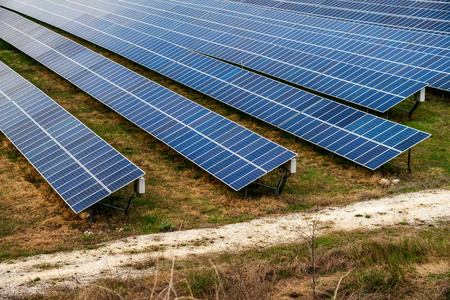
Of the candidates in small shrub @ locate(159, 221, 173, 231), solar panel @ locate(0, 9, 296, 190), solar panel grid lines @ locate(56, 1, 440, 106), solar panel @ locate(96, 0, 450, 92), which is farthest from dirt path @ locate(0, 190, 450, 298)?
solar panel @ locate(96, 0, 450, 92)

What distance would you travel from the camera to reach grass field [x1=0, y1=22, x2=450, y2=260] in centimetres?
2411

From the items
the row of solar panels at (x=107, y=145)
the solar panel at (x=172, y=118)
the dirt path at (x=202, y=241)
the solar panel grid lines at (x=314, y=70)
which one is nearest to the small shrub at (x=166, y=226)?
the dirt path at (x=202, y=241)

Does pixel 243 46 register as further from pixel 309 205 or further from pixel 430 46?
pixel 309 205

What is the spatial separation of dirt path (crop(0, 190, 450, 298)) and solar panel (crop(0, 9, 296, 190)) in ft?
11.0

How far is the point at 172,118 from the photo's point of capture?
32969 mm

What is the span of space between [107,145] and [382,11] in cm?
4328

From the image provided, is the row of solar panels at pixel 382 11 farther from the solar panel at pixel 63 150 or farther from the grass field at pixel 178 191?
the solar panel at pixel 63 150

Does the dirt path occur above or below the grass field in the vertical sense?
above

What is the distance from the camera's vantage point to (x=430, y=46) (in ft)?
148

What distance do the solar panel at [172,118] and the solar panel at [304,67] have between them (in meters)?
9.43

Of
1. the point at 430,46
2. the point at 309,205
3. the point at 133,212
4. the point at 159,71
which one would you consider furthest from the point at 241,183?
the point at 430,46

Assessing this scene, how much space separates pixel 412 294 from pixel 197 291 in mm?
6223

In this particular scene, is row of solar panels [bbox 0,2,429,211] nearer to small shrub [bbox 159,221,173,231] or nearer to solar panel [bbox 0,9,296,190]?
solar panel [bbox 0,9,296,190]

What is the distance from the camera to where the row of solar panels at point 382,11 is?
177 ft
